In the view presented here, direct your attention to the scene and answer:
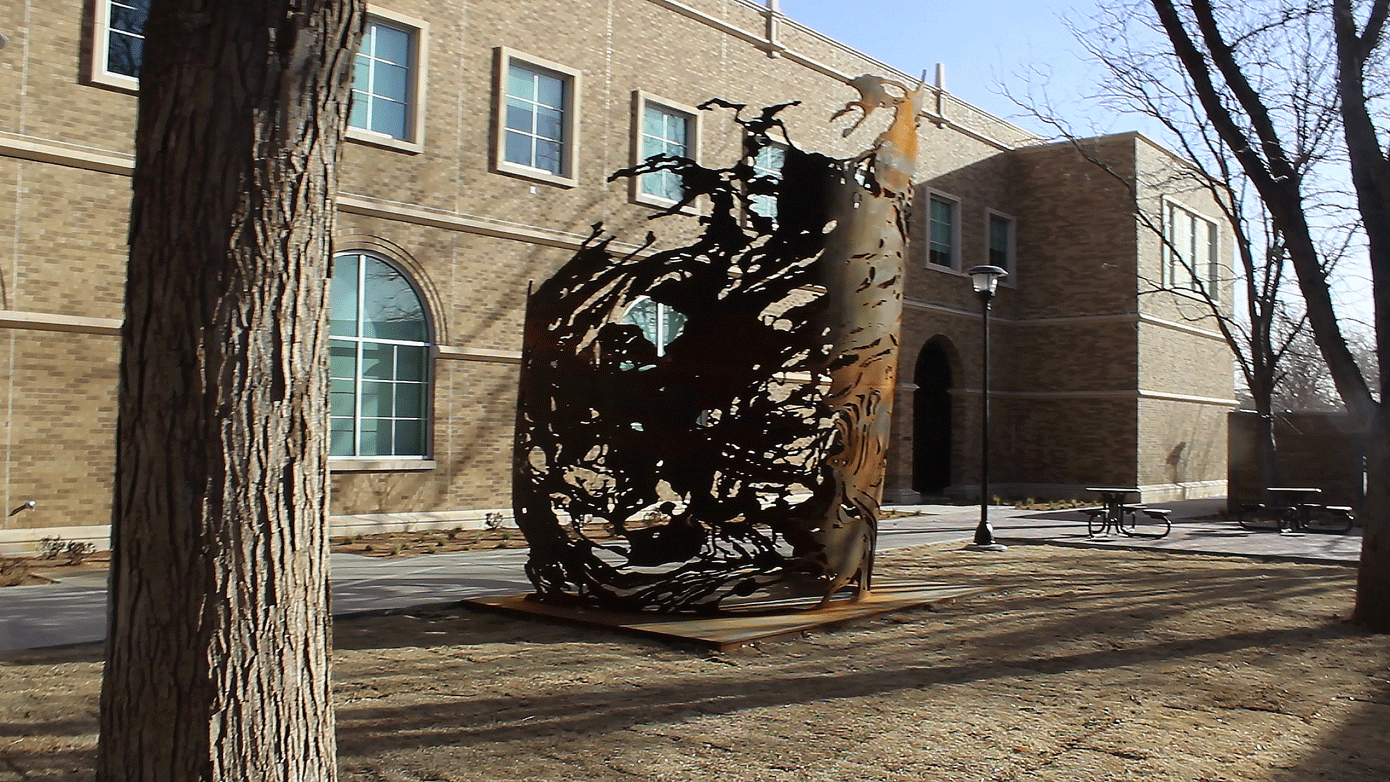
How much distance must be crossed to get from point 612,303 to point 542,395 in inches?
33.1

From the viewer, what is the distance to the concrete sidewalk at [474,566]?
8367mm

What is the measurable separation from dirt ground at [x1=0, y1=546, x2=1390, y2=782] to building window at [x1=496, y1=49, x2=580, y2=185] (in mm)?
10682

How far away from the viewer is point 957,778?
179 inches

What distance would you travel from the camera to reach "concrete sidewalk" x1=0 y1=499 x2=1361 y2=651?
8.37m

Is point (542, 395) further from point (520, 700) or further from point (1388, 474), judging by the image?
point (1388, 474)

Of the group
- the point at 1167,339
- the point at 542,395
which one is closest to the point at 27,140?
the point at 542,395

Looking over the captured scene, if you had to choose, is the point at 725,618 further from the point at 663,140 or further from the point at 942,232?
the point at 942,232

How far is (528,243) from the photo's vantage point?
59.1ft

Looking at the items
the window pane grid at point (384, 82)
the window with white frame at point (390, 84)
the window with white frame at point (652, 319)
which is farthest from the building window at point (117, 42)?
the window with white frame at point (652, 319)

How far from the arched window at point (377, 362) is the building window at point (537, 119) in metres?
2.79

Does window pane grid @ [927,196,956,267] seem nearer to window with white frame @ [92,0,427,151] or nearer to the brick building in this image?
the brick building

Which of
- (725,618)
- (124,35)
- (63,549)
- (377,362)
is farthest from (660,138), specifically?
(725,618)

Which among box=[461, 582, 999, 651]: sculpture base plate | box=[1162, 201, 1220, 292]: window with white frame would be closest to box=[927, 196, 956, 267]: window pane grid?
box=[1162, 201, 1220, 292]: window with white frame

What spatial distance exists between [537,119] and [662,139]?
9.57ft
